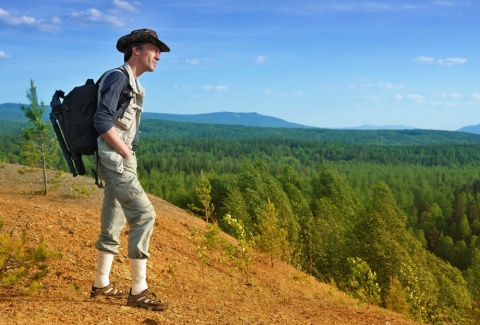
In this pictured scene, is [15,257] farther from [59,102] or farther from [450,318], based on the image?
[450,318]

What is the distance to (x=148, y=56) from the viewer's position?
595cm

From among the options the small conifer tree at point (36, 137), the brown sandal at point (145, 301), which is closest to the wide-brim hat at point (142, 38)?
the brown sandal at point (145, 301)

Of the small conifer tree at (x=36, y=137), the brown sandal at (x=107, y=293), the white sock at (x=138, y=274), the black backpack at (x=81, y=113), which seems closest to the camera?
the black backpack at (x=81, y=113)

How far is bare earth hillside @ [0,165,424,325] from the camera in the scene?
5.94 m

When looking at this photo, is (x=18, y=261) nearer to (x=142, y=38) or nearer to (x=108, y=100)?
(x=108, y=100)

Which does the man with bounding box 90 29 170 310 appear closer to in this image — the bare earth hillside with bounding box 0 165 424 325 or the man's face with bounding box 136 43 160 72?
the man's face with bounding box 136 43 160 72

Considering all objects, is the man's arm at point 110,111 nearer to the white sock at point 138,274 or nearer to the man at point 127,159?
the man at point 127,159

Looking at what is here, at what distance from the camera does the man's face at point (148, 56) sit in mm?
5918

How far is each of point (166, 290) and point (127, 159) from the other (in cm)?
304

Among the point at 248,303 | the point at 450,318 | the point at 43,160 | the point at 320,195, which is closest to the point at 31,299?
the point at 248,303

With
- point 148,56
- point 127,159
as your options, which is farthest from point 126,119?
point 148,56

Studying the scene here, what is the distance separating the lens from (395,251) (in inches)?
1216

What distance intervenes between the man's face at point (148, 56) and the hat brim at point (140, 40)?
62mm

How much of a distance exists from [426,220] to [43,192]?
6767 centimetres
